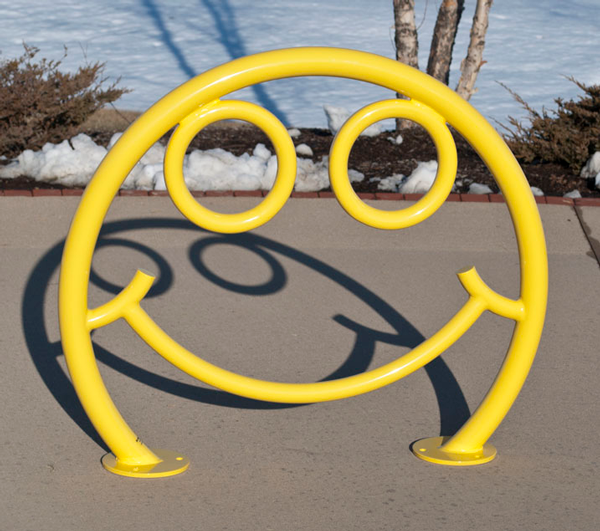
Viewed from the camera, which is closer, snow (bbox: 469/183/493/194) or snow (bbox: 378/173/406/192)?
snow (bbox: 469/183/493/194)

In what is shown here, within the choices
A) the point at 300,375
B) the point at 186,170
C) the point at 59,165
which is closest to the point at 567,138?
the point at 186,170

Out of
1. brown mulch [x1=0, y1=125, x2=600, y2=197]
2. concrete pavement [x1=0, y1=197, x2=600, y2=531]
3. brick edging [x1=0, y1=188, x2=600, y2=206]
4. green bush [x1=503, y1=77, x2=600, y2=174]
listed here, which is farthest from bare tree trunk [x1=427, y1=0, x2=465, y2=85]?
concrete pavement [x1=0, y1=197, x2=600, y2=531]

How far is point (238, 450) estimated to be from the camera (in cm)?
330

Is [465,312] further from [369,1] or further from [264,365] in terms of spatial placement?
[369,1]

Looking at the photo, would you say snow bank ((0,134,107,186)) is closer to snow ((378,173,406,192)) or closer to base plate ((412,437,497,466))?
snow ((378,173,406,192))

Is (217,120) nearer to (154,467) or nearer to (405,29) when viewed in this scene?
(154,467)

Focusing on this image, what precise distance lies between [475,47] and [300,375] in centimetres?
546

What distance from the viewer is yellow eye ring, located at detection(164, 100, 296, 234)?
2.84m

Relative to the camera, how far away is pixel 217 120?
9.32 feet

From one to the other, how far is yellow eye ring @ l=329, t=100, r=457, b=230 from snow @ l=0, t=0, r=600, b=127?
798cm

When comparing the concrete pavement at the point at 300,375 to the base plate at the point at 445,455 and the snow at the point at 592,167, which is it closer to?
the base plate at the point at 445,455

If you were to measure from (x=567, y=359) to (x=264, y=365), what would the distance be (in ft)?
4.66

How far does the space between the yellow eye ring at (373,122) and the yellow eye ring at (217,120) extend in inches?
6.2

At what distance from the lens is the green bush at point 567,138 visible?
7.23 m
